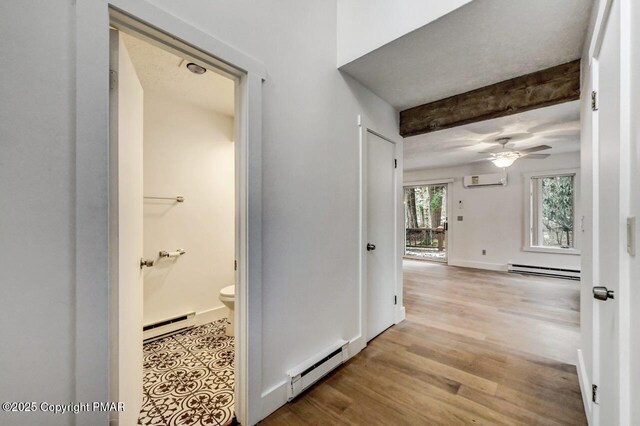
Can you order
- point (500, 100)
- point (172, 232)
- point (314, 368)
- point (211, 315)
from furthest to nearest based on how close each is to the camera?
point (211, 315) → point (172, 232) → point (500, 100) → point (314, 368)

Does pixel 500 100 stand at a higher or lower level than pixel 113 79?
higher

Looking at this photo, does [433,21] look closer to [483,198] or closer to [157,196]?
[157,196]

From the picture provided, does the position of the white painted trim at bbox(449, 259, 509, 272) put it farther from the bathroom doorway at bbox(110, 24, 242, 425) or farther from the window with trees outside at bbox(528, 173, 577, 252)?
the bathroom doorway at bbox(110, 24, 242, 425)

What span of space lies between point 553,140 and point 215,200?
5.03 metres

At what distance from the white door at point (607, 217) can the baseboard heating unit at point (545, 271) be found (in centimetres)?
451

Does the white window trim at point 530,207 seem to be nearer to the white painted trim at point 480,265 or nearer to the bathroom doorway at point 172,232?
the white painted trim at point 480,265

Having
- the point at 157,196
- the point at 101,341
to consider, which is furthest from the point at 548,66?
the point at 157,196

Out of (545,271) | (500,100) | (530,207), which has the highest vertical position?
(500,100)

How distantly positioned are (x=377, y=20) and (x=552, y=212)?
17.9ft

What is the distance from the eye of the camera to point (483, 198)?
559cm

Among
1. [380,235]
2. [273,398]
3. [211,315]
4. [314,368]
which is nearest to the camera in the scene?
[273,398]

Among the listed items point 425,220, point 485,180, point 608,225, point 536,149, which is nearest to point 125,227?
point 608,225

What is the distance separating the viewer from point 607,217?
110 cm

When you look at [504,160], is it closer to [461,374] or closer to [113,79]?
[461,374]
